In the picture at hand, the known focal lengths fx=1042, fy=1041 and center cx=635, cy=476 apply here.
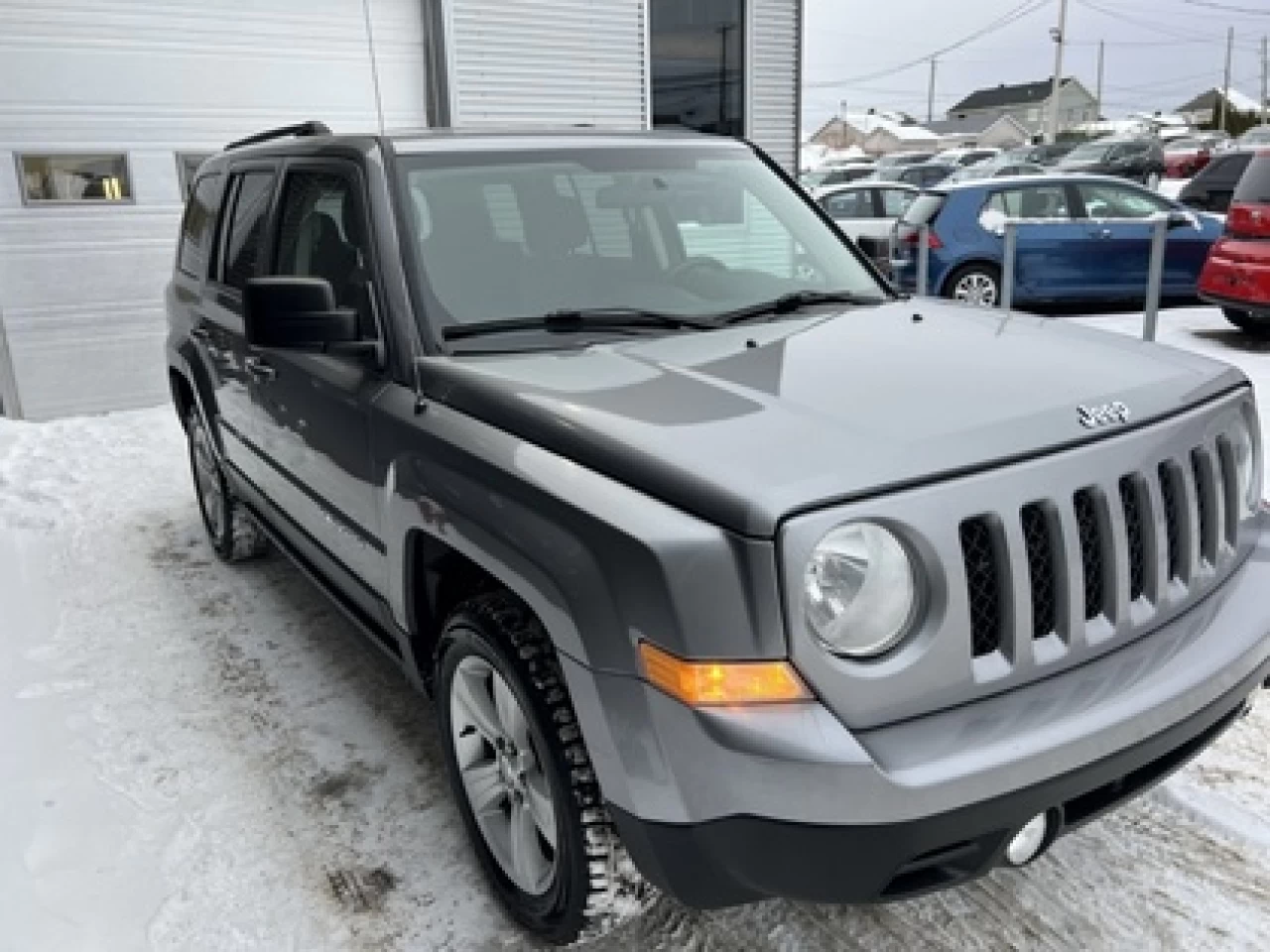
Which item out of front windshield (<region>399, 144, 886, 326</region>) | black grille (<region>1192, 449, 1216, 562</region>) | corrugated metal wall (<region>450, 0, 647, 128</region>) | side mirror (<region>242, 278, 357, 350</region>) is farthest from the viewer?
corrugated metal wall (<region>450, 0, 647, 128</region>)

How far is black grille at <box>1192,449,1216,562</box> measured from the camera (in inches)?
89.1

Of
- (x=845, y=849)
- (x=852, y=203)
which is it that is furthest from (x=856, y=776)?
(x=852, y=203)

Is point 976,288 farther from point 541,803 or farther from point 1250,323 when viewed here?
point 541,803

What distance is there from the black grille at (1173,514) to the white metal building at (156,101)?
5237mm

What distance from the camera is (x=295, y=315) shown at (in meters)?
2.62

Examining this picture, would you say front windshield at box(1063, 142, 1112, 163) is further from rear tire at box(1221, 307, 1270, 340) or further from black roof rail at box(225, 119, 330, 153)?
black roof rail at box(225, 119, 330, 153)

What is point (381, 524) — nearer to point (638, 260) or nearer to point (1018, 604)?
point (638, 260)

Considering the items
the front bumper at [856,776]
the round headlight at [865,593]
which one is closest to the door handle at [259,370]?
the front bumper at [856,776]

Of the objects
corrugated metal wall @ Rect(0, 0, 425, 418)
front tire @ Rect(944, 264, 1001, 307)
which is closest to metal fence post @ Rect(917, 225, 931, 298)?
front tire @ Rect(944, 264, 1001, 307)

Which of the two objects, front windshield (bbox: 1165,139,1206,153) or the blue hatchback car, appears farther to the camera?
front windshield (bbox: 1165,139,1206,153)

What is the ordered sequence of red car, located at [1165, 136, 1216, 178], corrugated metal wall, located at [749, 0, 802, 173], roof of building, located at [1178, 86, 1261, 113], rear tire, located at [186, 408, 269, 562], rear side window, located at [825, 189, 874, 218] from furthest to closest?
roof of building, located at [1178, 86, 1261, 113] < red car, located at [1165, 136, 1216, 178] < rear side window, located at [825, 189, 874, 218] < corrugated metal wall, located at [749, 0, 802, 173] < rear tire, located at [186, 408, 269, 562]

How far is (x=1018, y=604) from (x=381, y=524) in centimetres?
164

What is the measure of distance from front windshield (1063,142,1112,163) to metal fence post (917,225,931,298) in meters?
17.0

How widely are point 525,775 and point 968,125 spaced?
8628 centimetres
